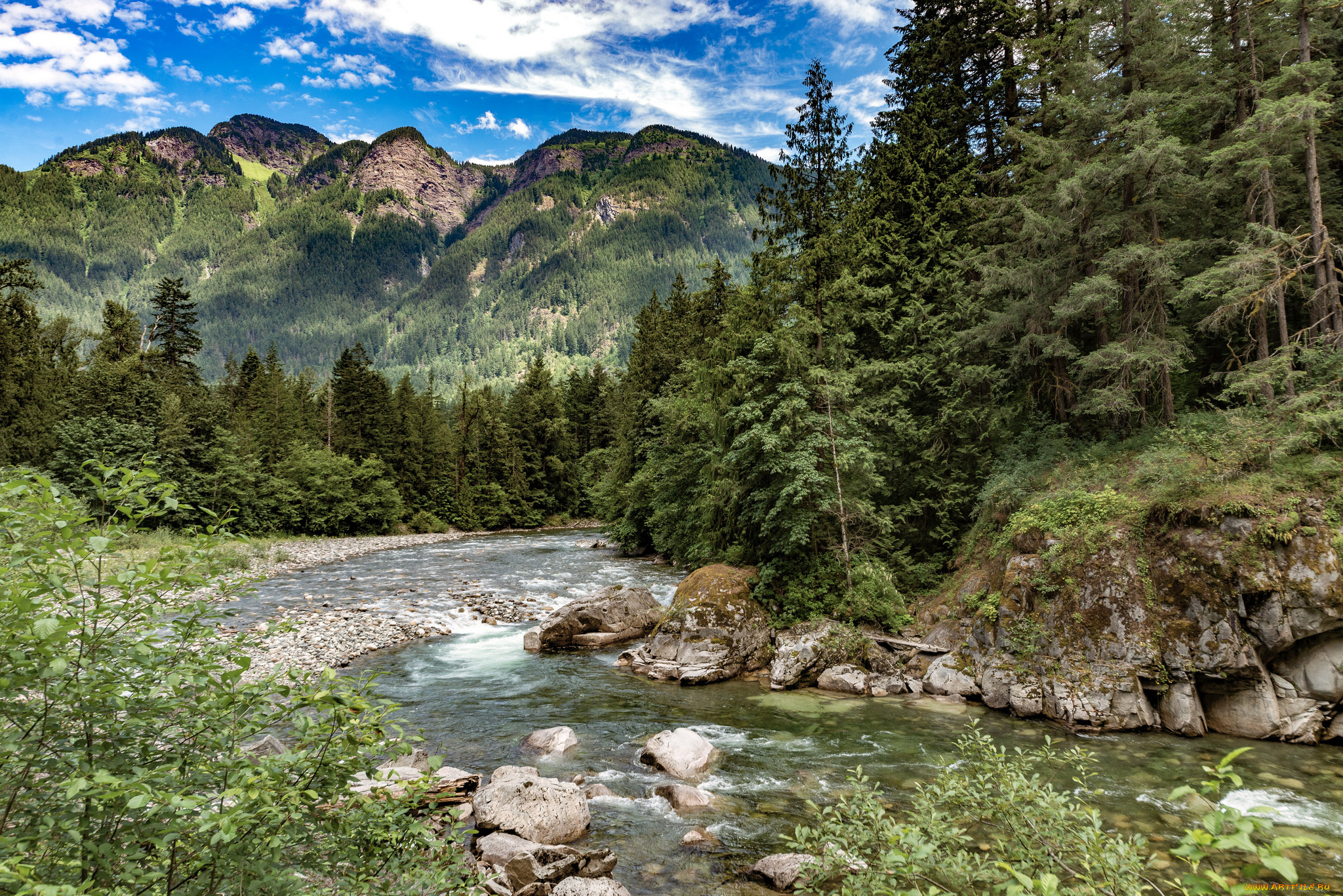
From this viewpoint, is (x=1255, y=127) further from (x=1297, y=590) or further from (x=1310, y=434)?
(x=1297, y=590)

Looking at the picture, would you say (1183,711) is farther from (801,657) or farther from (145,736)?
(145,736)

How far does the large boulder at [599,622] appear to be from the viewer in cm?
1775

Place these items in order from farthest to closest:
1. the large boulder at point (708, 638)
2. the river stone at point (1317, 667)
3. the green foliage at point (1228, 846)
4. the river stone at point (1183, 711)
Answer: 1. the large boulder at point (708, 638)
2. the river stone at point (1183, 711)
3. the river stone at point (1317, 667)
4. the green foliage at point (1228, 846)

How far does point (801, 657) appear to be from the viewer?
14.7 meters

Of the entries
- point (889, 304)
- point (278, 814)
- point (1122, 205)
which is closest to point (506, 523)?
point (889, 304)

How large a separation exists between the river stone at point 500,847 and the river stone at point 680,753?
3041 millimetres

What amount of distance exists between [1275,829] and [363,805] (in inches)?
437

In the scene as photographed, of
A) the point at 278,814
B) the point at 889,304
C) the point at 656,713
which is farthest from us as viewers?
the point at 889,304

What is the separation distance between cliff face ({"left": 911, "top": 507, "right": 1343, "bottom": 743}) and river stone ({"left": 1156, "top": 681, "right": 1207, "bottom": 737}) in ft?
0.06

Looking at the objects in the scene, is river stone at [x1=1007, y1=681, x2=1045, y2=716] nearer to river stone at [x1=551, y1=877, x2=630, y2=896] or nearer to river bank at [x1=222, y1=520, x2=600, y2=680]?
river stone at [x1=551, y1=877, x2=630, y2=896]

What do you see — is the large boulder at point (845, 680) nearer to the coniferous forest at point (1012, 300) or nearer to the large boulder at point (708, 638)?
the large boulder at point (708, 638)

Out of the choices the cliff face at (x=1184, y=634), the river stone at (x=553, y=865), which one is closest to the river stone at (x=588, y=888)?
the river stone at (x=553, y=865)

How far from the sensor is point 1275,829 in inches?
306

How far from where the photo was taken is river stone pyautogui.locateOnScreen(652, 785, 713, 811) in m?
8.86
